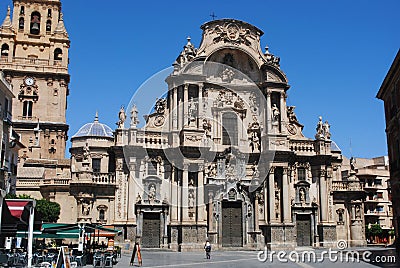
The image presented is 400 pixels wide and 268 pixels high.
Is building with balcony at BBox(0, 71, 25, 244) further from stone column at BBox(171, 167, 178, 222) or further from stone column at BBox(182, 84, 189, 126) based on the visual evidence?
stone column at BBox(182, 84, 189, 126)

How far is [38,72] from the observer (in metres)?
56.6

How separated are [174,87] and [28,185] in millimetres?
15442

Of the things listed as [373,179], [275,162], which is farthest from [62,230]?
[373,179]

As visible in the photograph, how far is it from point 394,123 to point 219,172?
14.9m

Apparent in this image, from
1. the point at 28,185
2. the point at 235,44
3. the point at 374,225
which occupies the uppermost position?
the point at 235,44

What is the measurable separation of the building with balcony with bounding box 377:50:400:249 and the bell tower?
117 feet

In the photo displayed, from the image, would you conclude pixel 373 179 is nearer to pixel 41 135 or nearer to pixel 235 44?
pixel 235 44

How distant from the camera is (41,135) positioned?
5462 cm

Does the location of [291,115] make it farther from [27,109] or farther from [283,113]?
[27,109]

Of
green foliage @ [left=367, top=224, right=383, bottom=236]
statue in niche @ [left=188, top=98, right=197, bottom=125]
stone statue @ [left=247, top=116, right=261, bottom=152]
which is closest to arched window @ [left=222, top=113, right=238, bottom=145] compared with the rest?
stone statue @ [left=247, top=116, right=261, bottom=152]

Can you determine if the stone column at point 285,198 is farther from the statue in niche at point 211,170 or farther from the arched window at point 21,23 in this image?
the arched window at point 21,23

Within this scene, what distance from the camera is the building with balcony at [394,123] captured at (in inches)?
1241

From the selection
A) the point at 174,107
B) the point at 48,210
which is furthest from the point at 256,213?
the point at 48,210

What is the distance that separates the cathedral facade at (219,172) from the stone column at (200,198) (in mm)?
83
